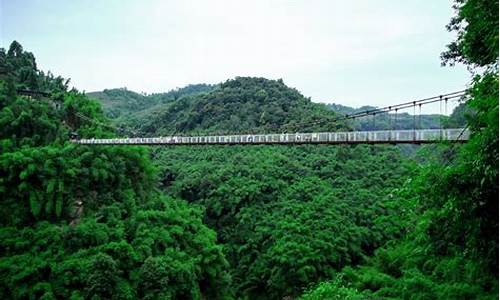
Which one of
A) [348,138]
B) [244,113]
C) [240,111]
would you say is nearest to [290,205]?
[348,138]

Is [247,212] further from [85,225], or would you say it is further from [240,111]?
[240,111]

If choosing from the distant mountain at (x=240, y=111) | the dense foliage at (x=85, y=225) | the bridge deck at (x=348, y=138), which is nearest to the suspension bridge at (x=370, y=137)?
the bridge deck at (x=348, y=138)

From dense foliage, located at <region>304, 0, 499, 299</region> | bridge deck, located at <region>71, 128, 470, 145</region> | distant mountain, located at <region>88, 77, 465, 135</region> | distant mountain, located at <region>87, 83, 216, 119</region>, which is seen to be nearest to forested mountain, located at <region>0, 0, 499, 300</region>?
dense foliage, located at <region>304, 0, 499, 299</region>

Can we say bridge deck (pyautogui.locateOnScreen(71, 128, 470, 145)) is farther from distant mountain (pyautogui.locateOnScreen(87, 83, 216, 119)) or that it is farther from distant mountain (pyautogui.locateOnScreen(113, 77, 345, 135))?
distant mountain (pyautogui.locateOnScreen(87, 83, 216, 119))

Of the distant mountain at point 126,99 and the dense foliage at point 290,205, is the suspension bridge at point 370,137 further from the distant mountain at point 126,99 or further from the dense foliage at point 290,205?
the distant mountain at point 126,99

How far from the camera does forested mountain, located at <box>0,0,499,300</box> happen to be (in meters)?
4.41

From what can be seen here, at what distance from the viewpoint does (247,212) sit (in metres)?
17.9

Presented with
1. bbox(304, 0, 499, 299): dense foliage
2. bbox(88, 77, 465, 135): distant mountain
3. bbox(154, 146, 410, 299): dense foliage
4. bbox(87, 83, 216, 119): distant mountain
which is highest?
bbox(87, 83, 216, 119): distant mountain

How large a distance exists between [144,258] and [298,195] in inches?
317

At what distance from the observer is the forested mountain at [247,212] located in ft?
14.5

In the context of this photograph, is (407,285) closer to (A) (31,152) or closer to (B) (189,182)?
(A) (31,152)

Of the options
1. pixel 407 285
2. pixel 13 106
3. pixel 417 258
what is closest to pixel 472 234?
pixel 407 285

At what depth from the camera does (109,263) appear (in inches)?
409

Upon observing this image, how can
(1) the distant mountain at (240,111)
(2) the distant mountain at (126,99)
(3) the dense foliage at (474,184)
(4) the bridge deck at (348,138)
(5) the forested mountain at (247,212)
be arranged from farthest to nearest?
(2) the distant mountain at (126,99), (1) the distant mountain at (240,111), (4) the bridge deck at (348,138), (5) the forested mountain at (247,212), (3) the dense foliage at (474,184)
